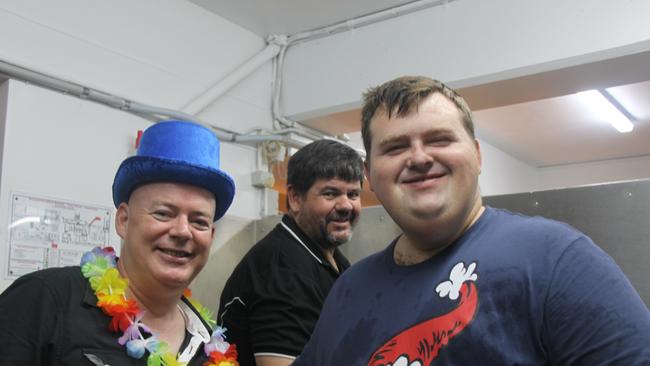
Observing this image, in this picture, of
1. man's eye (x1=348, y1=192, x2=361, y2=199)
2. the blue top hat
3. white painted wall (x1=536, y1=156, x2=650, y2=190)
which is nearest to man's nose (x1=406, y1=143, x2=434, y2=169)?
the blue top hat

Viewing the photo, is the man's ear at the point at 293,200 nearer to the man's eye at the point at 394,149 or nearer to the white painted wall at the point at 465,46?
the man's eye at the point at 394,149

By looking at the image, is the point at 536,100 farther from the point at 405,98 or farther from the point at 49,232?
the point at 49,232

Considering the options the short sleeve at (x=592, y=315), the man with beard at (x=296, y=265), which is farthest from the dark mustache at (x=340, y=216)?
the short sleeve at (x=592, y=315)

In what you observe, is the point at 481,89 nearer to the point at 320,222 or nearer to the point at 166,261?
the point at 320,222

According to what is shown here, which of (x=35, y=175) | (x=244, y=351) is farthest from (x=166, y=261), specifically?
(x=35, y=175)

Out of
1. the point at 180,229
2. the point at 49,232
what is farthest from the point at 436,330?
the point at 49,232

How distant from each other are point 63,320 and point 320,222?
87 cm

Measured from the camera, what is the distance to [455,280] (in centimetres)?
92

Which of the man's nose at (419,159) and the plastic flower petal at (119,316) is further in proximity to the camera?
the plastic flower petal at (119,316)

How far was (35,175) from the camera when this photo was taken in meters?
2.21

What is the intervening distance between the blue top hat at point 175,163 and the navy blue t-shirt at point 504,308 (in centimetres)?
44

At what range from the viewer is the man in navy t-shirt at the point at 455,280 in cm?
79

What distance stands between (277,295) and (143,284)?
1.37 feet

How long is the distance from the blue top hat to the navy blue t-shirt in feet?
1.46
